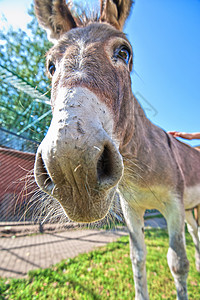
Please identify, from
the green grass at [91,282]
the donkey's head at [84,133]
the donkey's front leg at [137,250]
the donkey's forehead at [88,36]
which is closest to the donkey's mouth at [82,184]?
the donkey's head at [84,133]

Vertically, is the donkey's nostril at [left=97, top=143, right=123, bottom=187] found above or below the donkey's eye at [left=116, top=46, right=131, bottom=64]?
below

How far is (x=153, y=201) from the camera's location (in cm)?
203

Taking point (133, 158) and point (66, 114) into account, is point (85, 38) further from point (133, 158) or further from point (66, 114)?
point (133, 158)

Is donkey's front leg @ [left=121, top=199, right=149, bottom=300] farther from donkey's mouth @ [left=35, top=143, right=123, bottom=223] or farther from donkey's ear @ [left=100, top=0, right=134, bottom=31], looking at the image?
donkey's ear @ [left=100, top=0, right=134, bottom=31]

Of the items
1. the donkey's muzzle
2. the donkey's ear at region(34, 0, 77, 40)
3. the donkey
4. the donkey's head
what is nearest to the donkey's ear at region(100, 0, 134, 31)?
the donkey

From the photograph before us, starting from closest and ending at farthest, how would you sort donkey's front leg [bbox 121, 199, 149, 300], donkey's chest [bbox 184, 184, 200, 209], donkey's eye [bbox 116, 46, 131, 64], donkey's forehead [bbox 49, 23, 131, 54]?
donkey's forehead [bbox 49, 23, 131, 54]
donkey's eye [bbox 116, 46, 131, 64]
donkey's front leg [bbox 121, 199, 149, 300]
donkey's chest [bbox 184, 184, 200, 209]

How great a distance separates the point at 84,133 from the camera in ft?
2.21

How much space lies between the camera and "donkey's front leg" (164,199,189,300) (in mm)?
1816

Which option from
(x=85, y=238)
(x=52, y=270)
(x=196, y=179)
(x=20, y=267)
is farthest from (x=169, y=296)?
(x=85, y=238)

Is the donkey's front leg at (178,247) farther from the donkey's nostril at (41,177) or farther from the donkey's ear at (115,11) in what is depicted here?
the donkey's ear at (115,11)

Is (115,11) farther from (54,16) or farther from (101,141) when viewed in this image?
(101,141)

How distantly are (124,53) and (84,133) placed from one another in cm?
130

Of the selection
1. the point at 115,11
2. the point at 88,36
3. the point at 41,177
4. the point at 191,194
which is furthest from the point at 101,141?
the point at 191,194

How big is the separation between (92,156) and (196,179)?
2.90 m
